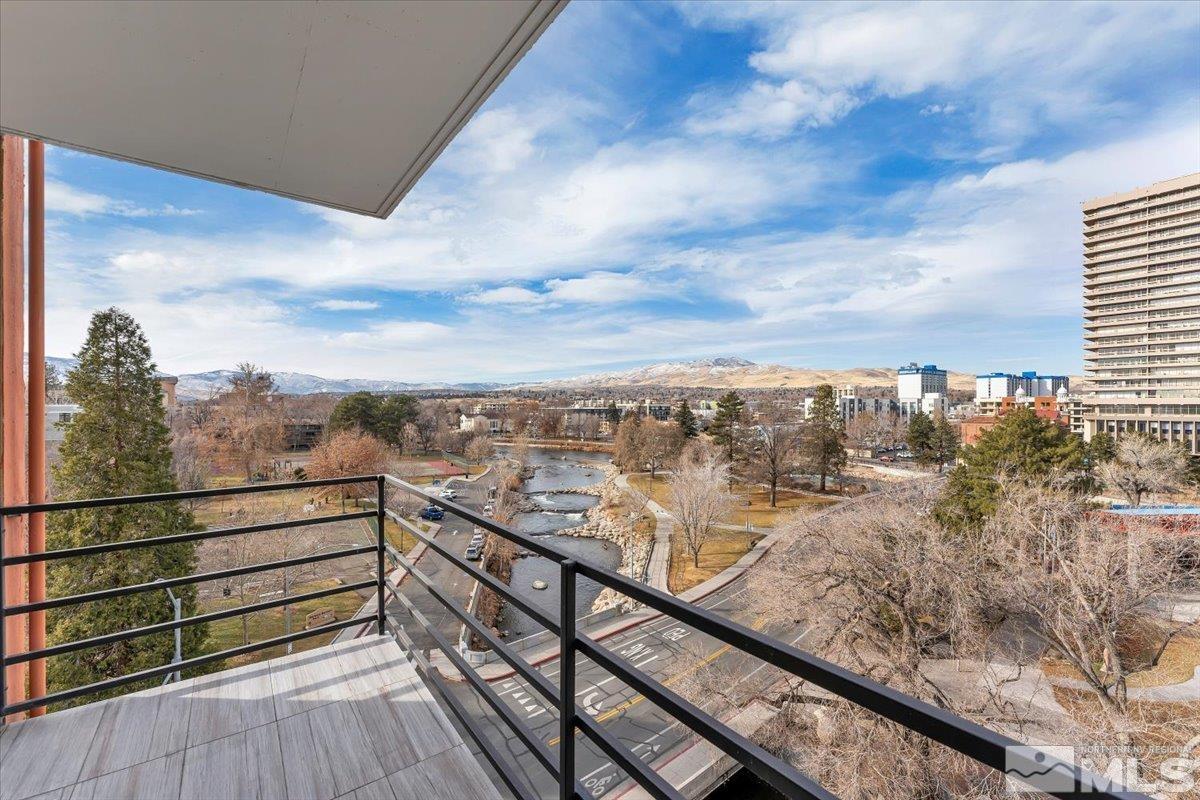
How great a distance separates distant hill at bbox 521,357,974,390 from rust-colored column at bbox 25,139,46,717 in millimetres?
32374

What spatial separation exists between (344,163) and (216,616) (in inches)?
71.0

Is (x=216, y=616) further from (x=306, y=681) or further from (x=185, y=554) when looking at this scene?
(x=185, y=554)

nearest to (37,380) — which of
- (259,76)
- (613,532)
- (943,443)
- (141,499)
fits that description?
(141,499)

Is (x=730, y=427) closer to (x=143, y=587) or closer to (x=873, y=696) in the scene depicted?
(x=143, y=587)

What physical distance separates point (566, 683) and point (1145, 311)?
3529cm

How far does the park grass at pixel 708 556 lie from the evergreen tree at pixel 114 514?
36.5 ft

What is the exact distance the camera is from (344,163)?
1878 millimetres

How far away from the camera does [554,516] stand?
70.7 feet

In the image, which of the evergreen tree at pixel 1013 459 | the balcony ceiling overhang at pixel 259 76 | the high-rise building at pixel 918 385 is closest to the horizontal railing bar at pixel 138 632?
the balcony ceiling overhang at pixel 259 76

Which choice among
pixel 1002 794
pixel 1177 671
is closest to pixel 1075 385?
pixel 1177 671

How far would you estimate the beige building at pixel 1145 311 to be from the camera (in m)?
21.2

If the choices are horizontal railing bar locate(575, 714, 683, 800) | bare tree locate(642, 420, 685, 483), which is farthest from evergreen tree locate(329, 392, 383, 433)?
horizontal railing bar locate(575, 714, 683, 800)

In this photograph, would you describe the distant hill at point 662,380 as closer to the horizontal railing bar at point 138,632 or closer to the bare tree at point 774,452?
the bare tree at point 774,452

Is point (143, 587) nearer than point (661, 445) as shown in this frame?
Yes
